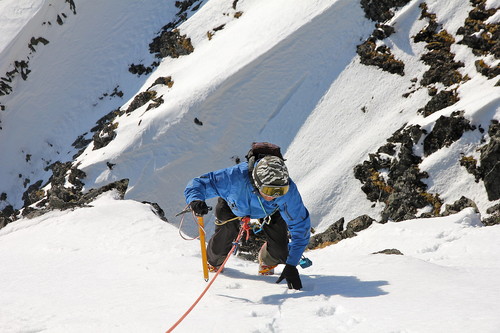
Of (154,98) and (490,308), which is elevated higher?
(154,98)

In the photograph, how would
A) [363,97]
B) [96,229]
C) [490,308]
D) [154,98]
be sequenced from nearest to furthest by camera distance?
1. [490,308]
2. [96,229]
3. [363,97]
4. [154,98]

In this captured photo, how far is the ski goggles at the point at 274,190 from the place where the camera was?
5501mm

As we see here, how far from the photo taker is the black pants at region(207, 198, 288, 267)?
6655 millimetres

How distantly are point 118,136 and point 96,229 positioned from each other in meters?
17.1

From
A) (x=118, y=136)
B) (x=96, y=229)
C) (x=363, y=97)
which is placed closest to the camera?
(x=96, y=229)

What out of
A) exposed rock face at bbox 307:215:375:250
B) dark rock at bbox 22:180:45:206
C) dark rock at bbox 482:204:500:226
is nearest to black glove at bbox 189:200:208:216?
exposed rock face at bbox 307:215:375:250

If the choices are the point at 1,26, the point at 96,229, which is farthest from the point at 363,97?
the point at 1,26

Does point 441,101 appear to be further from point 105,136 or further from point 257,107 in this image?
point 105,136

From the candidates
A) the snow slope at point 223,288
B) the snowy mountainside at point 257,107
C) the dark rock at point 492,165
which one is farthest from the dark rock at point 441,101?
the snow slope at point 223,288

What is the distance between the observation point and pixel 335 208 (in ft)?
67.0

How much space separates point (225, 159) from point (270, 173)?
63.6 feet

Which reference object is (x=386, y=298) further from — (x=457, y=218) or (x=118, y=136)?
(x=118, y=136)

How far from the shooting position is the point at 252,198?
6.13m

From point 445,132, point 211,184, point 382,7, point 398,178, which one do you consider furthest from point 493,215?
point 382,7
